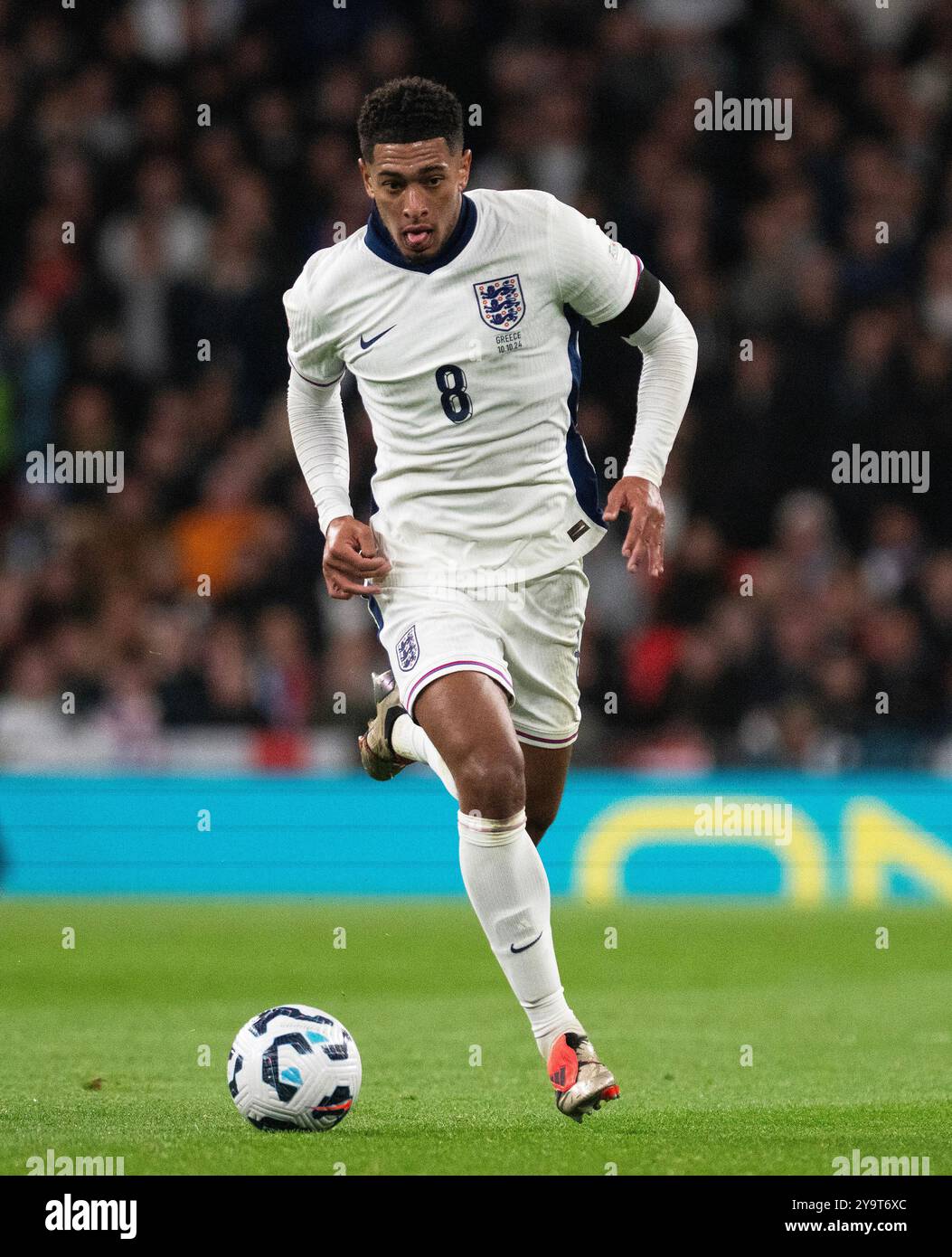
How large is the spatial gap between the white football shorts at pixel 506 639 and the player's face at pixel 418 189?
0.94 metres

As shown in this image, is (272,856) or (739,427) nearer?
(272,856)

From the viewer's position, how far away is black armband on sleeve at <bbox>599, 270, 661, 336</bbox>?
5.80m

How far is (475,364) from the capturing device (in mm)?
5594

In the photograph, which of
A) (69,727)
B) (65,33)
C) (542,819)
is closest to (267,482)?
(69,727)

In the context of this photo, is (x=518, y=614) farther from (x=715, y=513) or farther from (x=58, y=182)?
(x=58, y=182)

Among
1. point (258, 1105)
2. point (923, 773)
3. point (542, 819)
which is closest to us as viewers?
point (258, 1105)

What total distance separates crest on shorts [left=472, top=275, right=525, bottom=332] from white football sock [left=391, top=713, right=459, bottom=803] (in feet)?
3.62

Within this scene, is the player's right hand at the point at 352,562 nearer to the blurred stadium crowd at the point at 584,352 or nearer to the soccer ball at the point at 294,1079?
the soccer ball at the point at 294,1079

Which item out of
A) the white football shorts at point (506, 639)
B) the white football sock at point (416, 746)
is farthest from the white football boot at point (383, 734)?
the white football shorts at point (506, 639)

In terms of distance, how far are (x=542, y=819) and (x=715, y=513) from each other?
7486 millimetres

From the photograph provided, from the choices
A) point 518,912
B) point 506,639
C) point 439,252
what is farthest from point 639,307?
point 518,912

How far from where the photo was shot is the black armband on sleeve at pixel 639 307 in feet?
19.0

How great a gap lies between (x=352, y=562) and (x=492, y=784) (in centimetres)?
78

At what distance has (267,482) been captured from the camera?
540 inches
